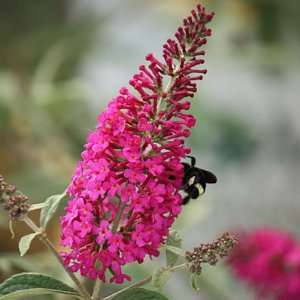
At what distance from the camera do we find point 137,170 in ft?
1.50

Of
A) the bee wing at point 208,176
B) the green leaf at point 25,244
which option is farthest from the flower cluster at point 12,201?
the bee wing at point 208,176

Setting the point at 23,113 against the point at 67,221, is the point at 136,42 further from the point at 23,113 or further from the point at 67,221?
the point at 67,221

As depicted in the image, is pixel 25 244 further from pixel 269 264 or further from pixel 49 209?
pixel 269 264

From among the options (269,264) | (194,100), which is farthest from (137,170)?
(194,100)

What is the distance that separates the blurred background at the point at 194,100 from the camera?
4.16ft

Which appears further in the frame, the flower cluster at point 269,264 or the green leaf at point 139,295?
the flower cluster at point 269,264

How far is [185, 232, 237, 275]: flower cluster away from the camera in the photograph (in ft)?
1.51

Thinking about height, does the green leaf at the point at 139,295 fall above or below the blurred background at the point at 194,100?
below

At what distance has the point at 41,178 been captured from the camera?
1.08 m

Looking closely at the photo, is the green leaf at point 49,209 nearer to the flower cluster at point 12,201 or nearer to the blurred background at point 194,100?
the flower cluster at point 12,201

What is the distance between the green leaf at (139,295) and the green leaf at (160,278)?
19mm

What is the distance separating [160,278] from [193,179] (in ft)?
0.23

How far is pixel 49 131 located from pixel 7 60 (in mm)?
814

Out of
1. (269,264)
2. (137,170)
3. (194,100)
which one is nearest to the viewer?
(137,170)
